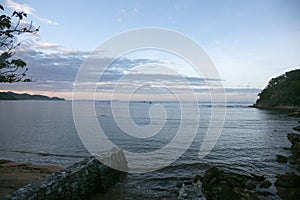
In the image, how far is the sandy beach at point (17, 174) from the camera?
496 inches

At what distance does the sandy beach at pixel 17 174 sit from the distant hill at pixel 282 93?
371ft

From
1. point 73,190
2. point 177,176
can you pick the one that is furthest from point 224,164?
point 73,190

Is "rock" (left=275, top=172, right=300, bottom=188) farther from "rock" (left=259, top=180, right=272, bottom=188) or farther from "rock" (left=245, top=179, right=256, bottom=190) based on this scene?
"rock" (left=245, top=179, right=256, bottom=190)

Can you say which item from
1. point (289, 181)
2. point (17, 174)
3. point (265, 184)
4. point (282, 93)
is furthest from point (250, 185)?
point (282, 93)

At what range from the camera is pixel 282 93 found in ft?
375

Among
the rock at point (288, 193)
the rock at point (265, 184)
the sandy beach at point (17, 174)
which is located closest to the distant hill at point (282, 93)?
the rock at point (265, 184)

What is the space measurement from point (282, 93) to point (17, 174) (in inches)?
4927

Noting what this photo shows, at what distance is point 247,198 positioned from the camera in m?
11.4

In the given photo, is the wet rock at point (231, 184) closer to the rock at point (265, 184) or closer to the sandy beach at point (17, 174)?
the rock at point (265, 184)

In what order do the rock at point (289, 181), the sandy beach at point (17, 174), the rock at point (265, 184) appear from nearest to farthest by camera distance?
1. the sandy beach at point (17, 174)
2. the rock at point (289, 181)
3. the rock at point (265, 184)

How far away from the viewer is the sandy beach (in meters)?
12.6

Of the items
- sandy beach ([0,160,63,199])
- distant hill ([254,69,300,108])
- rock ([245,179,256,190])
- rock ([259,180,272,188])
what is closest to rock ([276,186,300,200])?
rock ([259,180,272,188])

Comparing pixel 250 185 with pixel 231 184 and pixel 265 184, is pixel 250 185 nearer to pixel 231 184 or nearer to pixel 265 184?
pixel 265 184

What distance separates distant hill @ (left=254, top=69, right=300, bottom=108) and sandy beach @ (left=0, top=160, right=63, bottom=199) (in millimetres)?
113226
